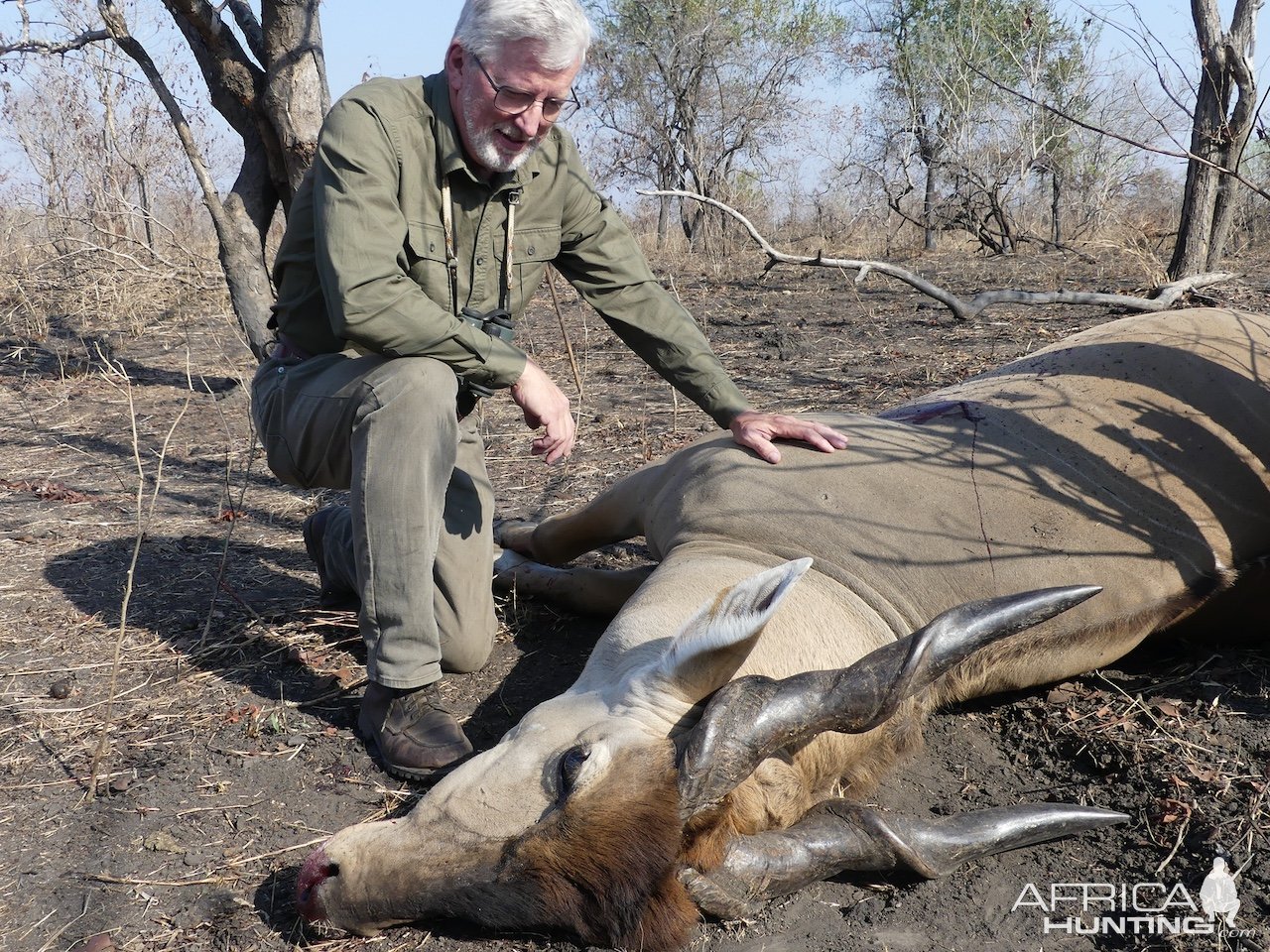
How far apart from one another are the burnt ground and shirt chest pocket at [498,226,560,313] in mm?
1224

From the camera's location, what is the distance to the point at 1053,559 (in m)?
3.33

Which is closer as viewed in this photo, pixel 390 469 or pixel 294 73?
pixel 390 469

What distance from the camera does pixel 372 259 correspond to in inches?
128


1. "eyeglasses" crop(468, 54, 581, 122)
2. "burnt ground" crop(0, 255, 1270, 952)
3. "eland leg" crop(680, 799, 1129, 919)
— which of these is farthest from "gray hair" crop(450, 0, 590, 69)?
"eland leg" crop(680, 799, 1129, 919)

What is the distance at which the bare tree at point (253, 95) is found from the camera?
21.2ft

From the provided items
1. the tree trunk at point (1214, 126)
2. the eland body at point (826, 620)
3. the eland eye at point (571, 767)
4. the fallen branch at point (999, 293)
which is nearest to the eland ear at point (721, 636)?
the eland body at point (826, 620)

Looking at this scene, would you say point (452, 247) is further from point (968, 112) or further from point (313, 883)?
point (968, 112)

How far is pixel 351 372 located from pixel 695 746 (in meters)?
1.72

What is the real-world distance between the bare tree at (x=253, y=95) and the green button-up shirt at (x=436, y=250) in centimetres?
281

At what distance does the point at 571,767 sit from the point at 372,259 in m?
1.61

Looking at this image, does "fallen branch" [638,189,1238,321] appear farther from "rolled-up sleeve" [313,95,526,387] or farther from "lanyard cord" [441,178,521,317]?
"rolled-up sleeve" [313,95,526,387]

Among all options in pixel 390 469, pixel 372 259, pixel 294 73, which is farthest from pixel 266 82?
pixel 390 469

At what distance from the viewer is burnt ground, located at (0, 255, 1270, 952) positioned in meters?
2.63

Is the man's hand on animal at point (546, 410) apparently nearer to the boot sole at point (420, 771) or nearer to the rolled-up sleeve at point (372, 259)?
the rolled-up sleeve at point (372, 259)
